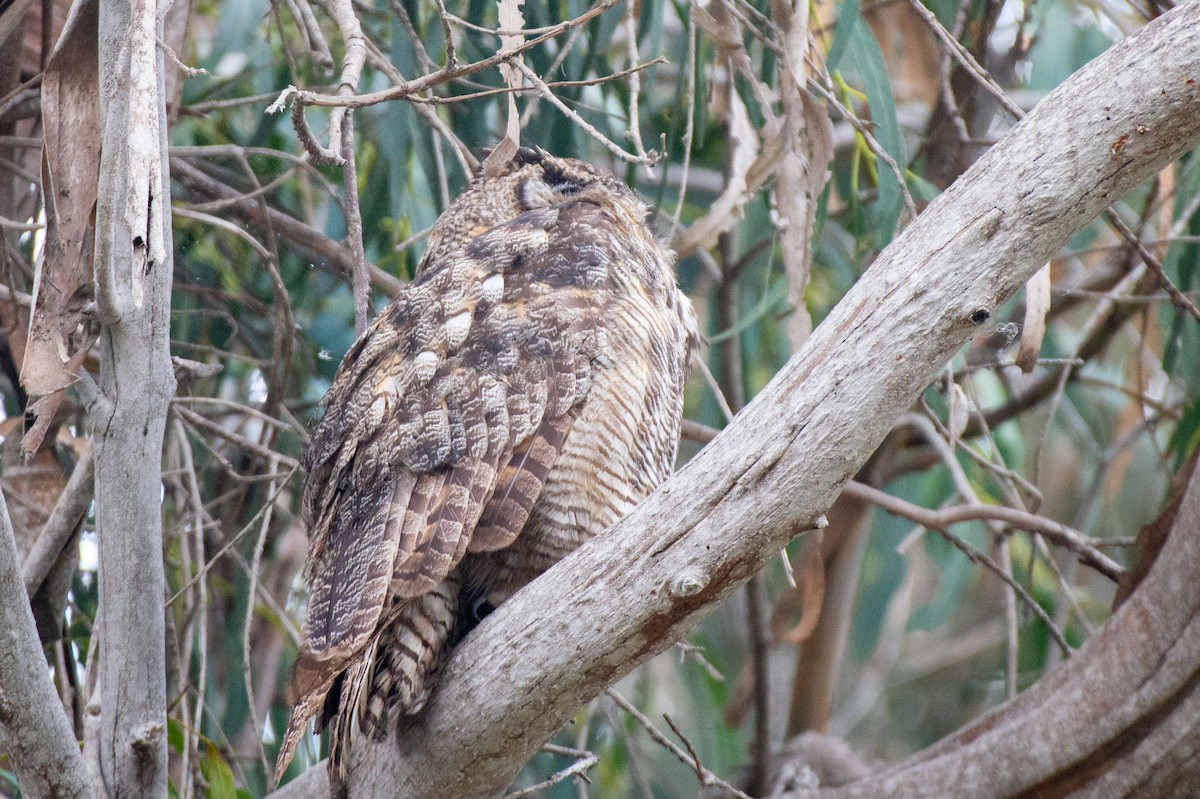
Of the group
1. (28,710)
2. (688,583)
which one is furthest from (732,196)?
(28,710)

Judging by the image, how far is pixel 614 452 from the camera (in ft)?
7.02

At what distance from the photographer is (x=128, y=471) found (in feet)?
5.86

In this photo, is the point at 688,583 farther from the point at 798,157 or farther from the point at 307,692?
the point at 798,157

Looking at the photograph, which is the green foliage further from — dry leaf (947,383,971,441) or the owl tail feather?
the owl tail feather

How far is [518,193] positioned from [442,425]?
0.95 m

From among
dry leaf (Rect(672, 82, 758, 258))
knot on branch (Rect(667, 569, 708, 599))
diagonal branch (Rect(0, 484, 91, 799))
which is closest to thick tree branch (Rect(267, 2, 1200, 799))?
knot on branch (Rect(667, 569, 708, 599))

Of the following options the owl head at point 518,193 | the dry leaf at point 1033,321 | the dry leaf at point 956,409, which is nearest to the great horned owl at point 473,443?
the owl head at point 518,193

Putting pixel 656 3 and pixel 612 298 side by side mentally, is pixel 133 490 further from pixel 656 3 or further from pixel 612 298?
pixel 656 3

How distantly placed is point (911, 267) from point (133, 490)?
1137 millimetres

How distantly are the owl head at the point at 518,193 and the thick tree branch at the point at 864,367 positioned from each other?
1.22 m

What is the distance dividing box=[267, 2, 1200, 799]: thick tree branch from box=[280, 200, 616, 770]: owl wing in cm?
28

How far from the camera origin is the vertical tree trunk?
1.72m

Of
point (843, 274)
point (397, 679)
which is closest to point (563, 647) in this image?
point (397, 679)

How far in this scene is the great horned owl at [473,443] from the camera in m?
1.82
